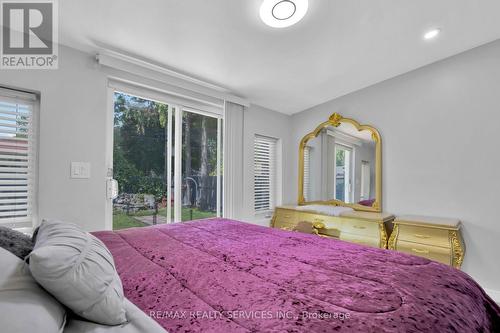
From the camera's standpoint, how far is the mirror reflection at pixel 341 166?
3156 mm

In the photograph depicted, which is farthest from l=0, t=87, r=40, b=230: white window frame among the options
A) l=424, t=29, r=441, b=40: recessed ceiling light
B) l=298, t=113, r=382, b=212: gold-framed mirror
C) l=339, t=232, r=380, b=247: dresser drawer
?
l=424, t=29, r=441, b=40: recessed ceiling light

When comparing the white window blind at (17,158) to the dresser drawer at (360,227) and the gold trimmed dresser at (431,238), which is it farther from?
the gold trimmed dresser at (431,238)

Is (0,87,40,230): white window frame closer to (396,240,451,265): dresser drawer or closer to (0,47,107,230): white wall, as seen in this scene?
(0,47,107,230): white wall

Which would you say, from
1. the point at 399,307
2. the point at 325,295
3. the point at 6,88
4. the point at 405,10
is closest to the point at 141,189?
the point at 6,88

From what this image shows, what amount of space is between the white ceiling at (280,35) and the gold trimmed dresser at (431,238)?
1753 millimetres

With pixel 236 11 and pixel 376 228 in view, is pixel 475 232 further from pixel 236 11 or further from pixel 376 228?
pixel 236 11

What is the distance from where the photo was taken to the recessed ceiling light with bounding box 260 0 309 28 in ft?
5.78

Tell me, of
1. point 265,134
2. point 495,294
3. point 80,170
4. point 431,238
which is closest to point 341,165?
point 265,134

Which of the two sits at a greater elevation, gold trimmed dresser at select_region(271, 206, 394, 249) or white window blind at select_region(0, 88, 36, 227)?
white window blind at select_region(0, 88, 36, 227)

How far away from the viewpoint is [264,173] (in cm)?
378

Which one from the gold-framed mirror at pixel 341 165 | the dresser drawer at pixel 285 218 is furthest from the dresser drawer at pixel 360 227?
the dresser drawer at pixel 285 218

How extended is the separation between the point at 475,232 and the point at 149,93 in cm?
373

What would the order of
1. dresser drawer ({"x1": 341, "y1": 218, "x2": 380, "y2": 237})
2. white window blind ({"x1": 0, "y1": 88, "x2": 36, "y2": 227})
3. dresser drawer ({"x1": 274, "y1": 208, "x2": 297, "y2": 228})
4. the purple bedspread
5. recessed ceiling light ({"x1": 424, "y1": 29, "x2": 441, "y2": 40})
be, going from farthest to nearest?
dresser drawer ({"x1": 274, "y1": 208, "x2": 297, "y2": 228}), dresser drawer ({"x1": 341, "y1": 218, "x2": 380, "y2": 237}), recessed ceiling light ({"x1": 424, "y1": 29, "x2": 441, "y2": 40}), white window blind ({"x1": 0, "y1": 88, "x2": 36, "y2": 227}), the purple bedspread

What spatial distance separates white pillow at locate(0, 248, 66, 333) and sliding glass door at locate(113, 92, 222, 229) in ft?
6.61
